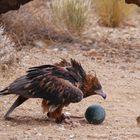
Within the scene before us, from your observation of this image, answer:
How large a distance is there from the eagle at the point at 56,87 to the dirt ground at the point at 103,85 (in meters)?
0.24

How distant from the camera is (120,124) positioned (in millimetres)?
7836

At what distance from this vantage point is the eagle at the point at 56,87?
7535 mm

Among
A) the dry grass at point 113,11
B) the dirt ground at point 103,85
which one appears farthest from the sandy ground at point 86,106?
the dry grass at point 113,11

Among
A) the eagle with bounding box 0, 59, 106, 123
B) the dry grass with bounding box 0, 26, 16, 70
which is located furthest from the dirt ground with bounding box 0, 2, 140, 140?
the eagle with bounding box 0, 59, 106, 123

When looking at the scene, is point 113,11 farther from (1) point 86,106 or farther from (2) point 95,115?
(2) point 95,115

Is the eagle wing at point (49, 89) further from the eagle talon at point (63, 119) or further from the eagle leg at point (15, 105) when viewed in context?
the eagle talon at point (63, 119)

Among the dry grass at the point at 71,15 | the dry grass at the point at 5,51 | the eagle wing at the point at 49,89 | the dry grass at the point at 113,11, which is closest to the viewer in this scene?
the eagle wing at the point at 49,89

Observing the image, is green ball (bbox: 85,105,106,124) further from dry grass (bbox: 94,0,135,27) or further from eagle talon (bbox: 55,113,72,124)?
dry grass (bbox: 94,0,135,27)

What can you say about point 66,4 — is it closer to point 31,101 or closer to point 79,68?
point 31,101

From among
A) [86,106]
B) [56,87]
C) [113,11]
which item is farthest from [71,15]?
[56,87]

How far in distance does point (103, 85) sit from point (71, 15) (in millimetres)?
3577

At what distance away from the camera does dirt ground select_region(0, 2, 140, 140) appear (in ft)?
23.9

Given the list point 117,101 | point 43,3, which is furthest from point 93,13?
point 117,101

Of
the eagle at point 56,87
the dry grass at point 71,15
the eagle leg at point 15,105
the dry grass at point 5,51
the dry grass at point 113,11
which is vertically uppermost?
the eagle at point 56,87
